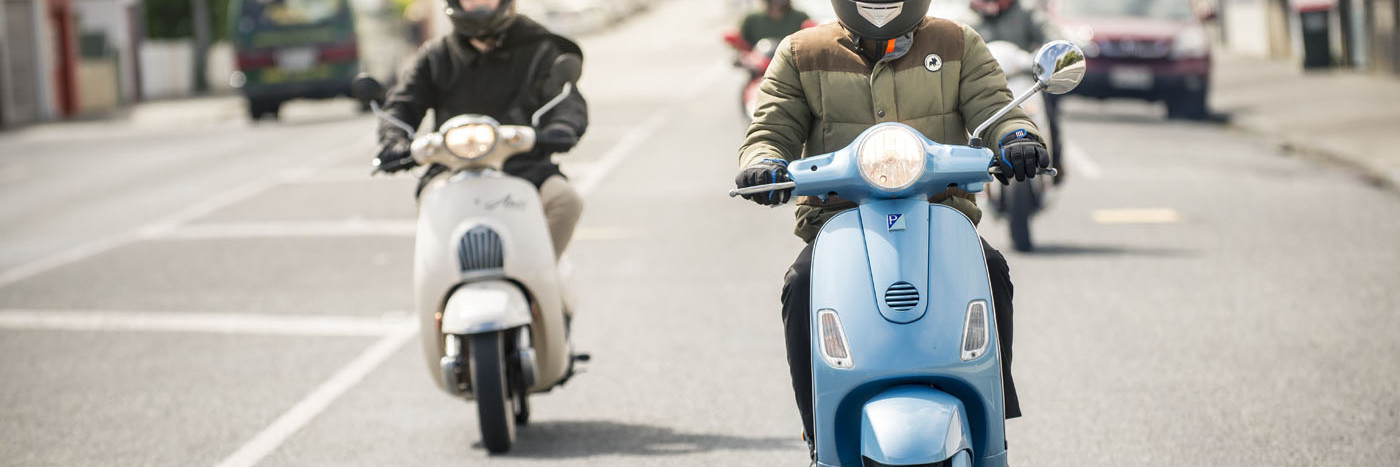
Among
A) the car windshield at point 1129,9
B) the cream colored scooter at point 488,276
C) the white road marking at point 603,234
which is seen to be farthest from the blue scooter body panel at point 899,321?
the car windshield at point 1129,9

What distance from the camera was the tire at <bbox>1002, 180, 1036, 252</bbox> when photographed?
11031 millimetres

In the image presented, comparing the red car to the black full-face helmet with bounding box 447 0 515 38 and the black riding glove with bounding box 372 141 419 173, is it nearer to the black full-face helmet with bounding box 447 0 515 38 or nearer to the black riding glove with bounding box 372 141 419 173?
the black full-face helmet with bounding box 447 0 515 38

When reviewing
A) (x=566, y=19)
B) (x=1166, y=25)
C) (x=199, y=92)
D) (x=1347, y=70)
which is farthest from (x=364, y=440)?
(x=566, y=19)

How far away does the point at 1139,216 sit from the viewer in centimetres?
1329

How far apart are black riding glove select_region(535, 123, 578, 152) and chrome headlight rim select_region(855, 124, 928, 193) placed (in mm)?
2393

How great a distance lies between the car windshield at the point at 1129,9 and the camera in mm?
23109

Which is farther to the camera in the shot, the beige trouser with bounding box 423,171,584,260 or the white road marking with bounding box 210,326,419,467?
the beige trouser with bounding box 423,171,584,260

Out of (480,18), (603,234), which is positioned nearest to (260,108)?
(603,234)

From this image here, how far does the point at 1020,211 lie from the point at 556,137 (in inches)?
197

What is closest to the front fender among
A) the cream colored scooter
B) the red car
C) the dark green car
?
the cream colored scooter

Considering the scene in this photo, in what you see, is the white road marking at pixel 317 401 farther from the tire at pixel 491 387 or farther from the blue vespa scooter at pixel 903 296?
the blue vespa scooter at pixel 903 296

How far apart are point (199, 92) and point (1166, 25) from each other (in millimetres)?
27136

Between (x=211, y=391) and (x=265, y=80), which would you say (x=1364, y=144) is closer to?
(x=211, y=391)

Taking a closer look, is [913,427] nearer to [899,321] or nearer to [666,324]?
[899,321]
